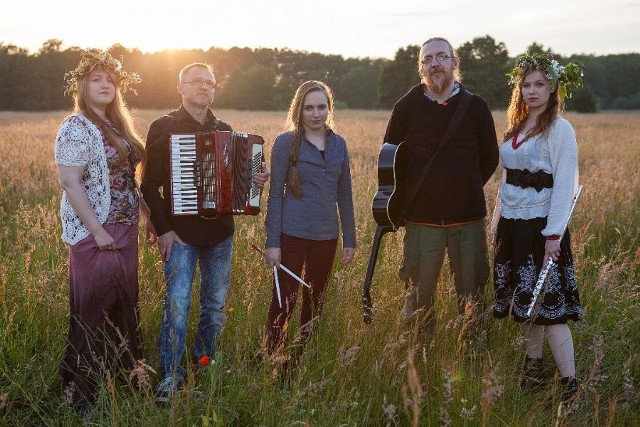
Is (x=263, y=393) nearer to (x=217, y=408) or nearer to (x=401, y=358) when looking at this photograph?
(x=217, y=408)

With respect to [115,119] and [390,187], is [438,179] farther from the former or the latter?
[115,119]

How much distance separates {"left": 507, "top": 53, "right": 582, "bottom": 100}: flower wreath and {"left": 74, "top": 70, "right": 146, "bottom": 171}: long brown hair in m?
2.55

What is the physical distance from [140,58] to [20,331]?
7215 centimetres

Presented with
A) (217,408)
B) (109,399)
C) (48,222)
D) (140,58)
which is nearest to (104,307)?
(109,399)

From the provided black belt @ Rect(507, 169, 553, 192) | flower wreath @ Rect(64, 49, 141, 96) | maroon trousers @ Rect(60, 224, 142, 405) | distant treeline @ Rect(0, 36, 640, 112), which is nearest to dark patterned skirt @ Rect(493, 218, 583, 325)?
black belt @ Rect(507, 169, 553, 192)

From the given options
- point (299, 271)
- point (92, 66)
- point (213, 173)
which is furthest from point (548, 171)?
point (92, 66)

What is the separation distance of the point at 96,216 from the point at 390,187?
1840 millimetres

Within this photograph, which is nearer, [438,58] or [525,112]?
[438,58]

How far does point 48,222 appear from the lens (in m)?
5.32

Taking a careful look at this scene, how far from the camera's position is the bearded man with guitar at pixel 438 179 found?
397 cm

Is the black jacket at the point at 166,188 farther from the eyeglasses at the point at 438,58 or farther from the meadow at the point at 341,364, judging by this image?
the eyeglasses at the point at 438,58

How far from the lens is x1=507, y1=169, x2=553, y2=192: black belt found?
151 inches

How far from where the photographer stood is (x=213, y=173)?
3834 millimetres

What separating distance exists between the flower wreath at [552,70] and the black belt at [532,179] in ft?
1.92
